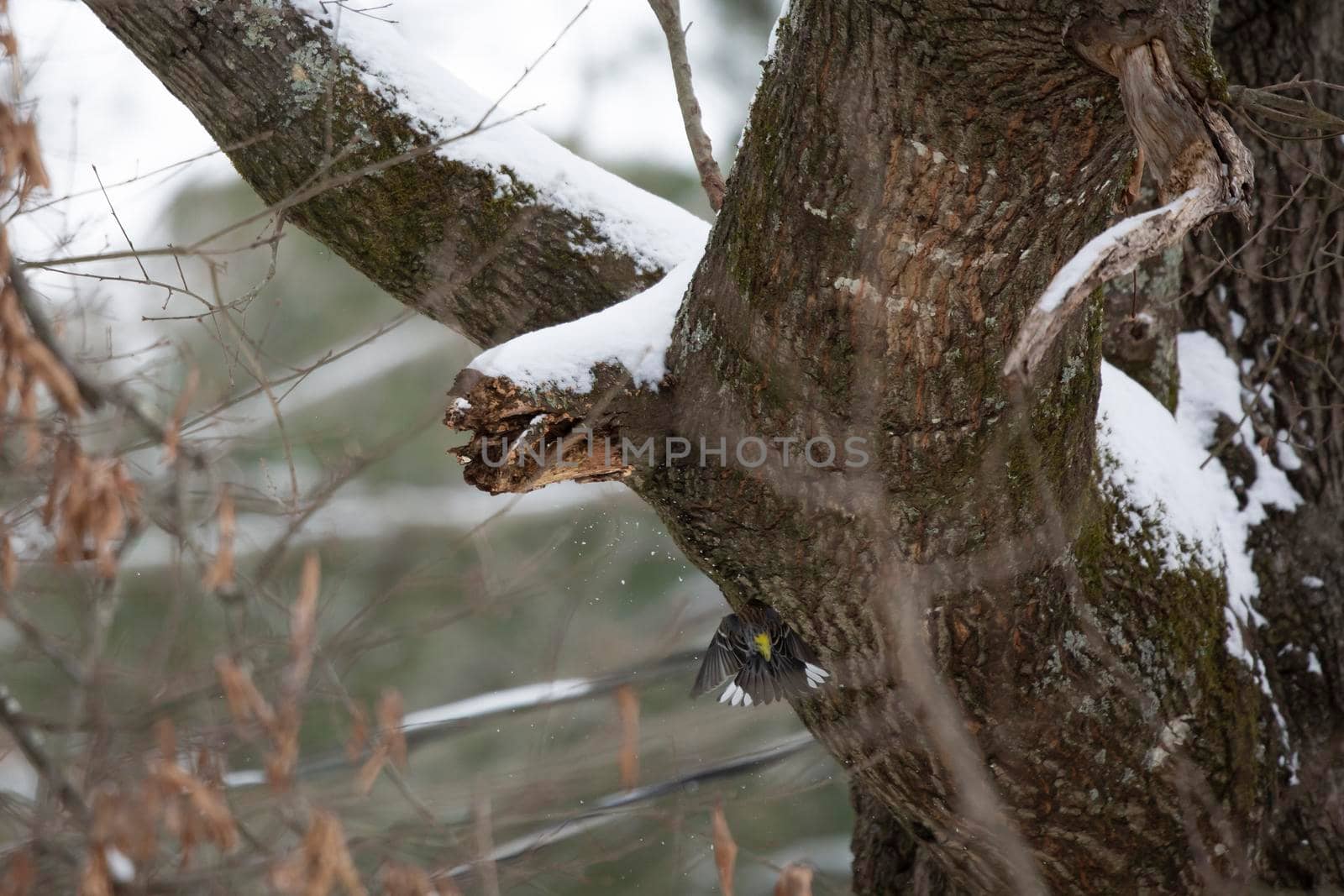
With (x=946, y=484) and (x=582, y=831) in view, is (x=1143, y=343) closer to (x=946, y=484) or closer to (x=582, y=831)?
(x=946, y=484)

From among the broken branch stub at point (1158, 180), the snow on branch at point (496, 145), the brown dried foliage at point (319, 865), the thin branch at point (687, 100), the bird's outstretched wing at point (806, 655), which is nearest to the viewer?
the broken branch stub at point (1158, 180)

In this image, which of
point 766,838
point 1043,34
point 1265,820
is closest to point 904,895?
point 1265,820

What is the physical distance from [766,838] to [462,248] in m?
4.36

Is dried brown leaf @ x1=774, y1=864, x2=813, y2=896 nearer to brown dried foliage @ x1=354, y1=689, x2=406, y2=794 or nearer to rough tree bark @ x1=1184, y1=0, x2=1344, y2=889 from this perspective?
brown dried foliage @ x1=354, y1=689, x2=406, y2=794

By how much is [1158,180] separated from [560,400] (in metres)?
0.78

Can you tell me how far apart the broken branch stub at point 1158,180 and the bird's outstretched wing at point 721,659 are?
103 cm

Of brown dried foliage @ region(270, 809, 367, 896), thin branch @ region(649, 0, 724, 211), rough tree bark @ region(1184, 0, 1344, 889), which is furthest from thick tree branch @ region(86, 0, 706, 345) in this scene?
rough tree bark @ region(1184, 0, 1344, 889)

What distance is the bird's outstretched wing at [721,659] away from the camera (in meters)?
1.93

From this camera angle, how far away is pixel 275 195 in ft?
6.19

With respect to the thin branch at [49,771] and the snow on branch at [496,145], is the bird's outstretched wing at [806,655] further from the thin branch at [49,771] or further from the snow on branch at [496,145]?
the thin branch at [49,771]

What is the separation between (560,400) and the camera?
145 centimetres

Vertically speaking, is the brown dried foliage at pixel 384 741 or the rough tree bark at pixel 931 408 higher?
the rough tree bark at pixel 931 408

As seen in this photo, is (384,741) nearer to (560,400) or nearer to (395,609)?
(560,400)

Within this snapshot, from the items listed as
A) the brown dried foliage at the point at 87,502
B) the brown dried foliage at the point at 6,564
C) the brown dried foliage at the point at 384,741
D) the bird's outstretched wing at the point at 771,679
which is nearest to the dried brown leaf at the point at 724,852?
the brown dried foliage at the point at 384,741
